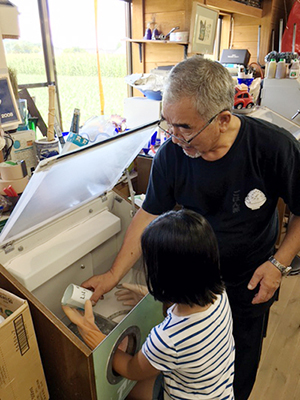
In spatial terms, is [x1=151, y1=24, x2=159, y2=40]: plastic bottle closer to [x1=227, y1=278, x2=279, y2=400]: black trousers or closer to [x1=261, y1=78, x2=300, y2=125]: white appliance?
[x1=261, y1=78, x2=300, y2=125]: white appliance

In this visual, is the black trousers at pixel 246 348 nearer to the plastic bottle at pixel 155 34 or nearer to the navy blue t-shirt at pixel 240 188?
the navy blue t-shirt at pixel 240 188

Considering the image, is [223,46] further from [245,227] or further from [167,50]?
[245,227]

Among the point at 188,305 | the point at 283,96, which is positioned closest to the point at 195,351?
the point at 188,305

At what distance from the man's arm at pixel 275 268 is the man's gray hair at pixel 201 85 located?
541 mm

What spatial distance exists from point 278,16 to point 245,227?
4.74 meters

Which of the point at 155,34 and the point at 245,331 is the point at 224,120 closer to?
the point at 245,331

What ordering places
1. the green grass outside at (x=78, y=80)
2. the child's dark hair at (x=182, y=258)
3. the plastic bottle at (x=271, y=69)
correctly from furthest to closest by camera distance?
the plastic bottle at (x=271, y=69) < the green grass outside at (x=78, y=80) < the child's dark hair at (x=182, y=258)

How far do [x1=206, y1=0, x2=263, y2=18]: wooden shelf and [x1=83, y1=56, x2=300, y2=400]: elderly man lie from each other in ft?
8.60

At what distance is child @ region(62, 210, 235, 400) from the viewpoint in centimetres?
83

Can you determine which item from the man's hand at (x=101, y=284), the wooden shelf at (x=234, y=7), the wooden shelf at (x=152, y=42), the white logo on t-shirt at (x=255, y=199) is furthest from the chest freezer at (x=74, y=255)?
the wooden shelf at (x=234, y=7)

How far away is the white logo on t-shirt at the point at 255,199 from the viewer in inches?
44.3

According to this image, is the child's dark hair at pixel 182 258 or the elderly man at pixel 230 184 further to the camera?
the elderly man at pixel 230 184

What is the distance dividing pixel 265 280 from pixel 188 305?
460 millimetres

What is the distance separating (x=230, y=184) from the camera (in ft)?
3.70
